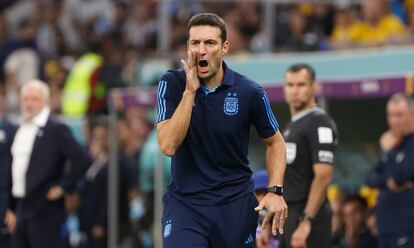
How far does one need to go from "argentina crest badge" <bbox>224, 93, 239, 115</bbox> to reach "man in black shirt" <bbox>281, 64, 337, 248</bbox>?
2.43 meters

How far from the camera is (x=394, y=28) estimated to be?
15.6m

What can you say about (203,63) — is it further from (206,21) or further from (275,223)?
(275,223)

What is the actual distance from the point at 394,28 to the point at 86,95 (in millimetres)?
5775

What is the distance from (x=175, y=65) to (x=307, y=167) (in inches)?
249

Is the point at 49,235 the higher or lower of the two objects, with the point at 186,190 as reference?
lower

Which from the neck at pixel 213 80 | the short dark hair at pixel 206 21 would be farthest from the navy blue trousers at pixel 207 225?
the short dark hair at pixel 206 21

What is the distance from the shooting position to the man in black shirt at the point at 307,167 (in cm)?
1077

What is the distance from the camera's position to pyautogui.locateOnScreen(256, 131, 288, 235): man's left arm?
Result: 8250mm

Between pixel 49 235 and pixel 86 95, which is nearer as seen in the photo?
pixel 49 235

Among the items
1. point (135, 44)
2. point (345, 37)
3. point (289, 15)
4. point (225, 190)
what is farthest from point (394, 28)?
point (225, 190)

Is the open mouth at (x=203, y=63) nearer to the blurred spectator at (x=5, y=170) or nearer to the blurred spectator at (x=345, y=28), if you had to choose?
the blurred spectator at (x=5, y=170)

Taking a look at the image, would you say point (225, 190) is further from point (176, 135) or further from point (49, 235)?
point (49, 235)

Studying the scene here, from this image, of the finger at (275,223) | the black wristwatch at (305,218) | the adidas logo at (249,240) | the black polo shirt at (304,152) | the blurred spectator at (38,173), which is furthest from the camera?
the blurred spectator at (38,173)

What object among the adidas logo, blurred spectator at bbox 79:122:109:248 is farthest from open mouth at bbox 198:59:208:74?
blurred spectator at bbox 79:122:109:248
